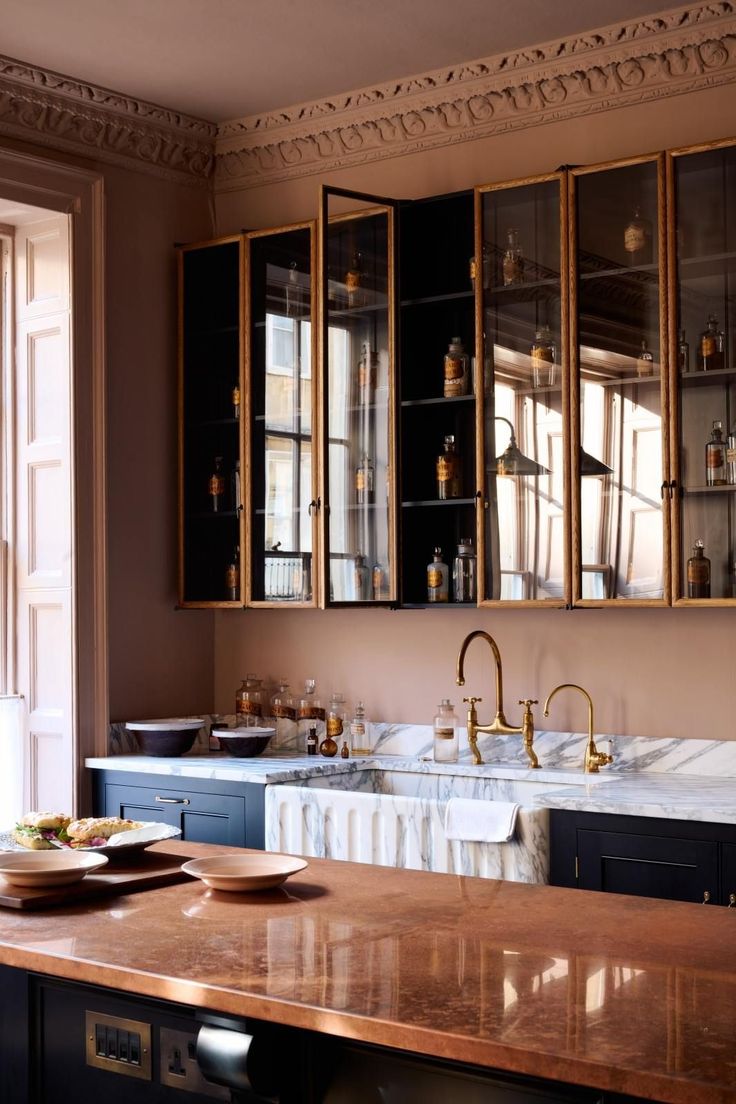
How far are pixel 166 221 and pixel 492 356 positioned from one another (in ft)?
5.57

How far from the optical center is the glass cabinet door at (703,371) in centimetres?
387

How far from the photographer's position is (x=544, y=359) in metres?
4.27

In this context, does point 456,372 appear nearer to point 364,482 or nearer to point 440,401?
point 440,401

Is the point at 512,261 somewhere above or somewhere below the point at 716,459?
above

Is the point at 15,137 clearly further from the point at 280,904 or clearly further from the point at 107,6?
the point at 280,904

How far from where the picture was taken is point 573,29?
433 cm

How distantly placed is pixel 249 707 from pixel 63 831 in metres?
2.42

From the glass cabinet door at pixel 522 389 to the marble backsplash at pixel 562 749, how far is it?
0.55 metres

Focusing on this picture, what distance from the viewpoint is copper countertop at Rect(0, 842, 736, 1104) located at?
5.21 ft

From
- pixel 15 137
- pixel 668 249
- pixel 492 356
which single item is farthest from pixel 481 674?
pixel 15 137

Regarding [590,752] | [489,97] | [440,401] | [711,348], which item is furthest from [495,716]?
[489,97]

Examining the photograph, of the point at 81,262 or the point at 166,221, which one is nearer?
the point at 81,262

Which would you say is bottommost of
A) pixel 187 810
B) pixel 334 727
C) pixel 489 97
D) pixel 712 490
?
pixel 187 810

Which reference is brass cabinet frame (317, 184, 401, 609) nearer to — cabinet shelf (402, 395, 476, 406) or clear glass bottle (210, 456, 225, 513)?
cabinet shelf (402, 395, 476, 406)
